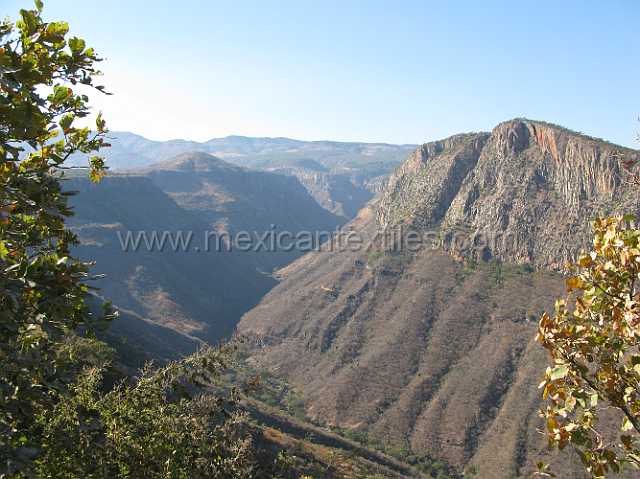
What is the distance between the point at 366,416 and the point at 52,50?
90.4 m

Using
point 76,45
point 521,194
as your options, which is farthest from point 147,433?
point 521,194

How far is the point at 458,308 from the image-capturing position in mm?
105875

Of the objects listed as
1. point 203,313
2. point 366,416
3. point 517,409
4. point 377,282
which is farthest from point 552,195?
point 203,313

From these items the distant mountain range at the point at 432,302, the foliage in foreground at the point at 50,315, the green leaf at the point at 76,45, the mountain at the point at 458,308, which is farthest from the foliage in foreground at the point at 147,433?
the mountain at the point at 458,308

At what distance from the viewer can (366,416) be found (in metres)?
88.6

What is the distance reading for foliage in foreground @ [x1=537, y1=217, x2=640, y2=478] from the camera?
4.88m

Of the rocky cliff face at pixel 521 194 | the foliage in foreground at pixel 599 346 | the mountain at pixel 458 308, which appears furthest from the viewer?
the rocky cliff face at pixel 521 194

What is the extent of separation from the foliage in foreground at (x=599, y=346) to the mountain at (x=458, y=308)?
6856 cm

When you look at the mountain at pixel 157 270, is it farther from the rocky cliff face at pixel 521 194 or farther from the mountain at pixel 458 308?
the rocky cliff face at pixel 521 194

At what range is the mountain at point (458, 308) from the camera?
82.0 m

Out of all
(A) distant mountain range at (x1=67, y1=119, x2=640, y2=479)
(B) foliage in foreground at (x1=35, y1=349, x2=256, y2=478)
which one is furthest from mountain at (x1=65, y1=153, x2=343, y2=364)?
(B) foliage in foreground at (x1=35, y1=349, x2=256, y2=478)

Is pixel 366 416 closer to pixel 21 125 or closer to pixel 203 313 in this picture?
pixel 203 313

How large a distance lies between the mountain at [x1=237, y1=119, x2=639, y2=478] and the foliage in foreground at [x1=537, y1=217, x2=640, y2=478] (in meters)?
68.6

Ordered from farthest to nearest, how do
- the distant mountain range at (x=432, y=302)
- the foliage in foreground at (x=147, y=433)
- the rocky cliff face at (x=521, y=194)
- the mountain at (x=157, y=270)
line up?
the mountain at (x=157, y=270)
the rocky cliff face at (x=521, y=194)
the distant mountain range at (x=432, y=302)
the foliage in foreground at (x=147, y=433)
